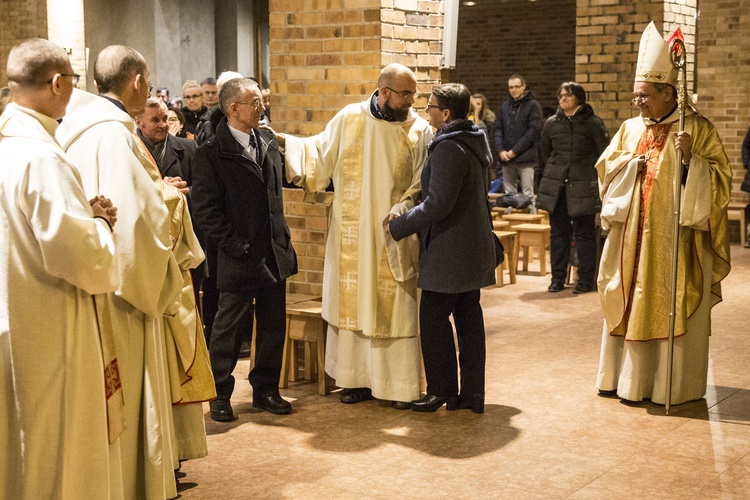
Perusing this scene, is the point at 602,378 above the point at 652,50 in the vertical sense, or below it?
below

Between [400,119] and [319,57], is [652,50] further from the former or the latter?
[319,57]

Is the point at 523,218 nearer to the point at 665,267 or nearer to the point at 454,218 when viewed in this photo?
the point at 665,267

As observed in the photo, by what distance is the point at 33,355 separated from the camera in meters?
2.97

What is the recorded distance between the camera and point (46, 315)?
298 centimetres

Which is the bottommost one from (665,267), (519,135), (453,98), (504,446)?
(504,446)

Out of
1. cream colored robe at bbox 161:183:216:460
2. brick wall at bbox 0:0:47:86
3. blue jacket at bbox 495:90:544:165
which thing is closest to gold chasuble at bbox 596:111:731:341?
cream colored robe at bbox 161:183:216:460

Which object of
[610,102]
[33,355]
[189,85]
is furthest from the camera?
[610,102]

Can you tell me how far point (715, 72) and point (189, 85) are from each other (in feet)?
22.3

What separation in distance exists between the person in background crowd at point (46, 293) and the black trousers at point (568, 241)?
20.7ft

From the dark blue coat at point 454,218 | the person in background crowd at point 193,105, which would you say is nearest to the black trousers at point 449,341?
the dark blue coat at point 454,218

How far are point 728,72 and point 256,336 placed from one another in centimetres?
853

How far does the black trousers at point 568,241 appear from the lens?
8852 millimetres

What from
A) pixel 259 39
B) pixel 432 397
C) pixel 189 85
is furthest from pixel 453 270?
pixel 259 39

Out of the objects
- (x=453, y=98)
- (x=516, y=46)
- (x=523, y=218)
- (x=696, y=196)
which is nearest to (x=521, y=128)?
(x=523, y=218)
